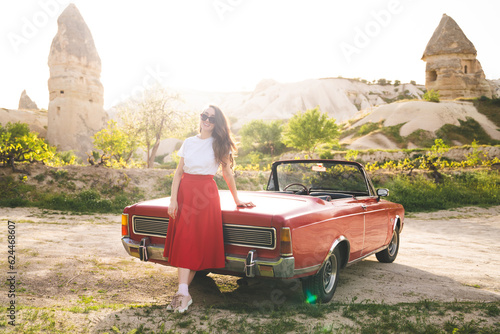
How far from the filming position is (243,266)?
332 centimetres

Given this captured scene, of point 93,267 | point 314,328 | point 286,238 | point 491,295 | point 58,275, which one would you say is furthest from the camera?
point 93,267

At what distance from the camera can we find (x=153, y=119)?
71.2ft

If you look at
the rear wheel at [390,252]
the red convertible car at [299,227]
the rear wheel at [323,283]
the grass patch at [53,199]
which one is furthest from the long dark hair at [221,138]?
the grass patch at [53,199]

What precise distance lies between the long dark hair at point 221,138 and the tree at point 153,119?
1829cm

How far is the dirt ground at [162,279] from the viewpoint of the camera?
3.86 m

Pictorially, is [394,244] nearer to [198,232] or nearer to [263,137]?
[198,232]

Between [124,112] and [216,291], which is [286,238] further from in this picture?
[124,112]

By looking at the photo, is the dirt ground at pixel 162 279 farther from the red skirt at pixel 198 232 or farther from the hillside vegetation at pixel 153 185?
the hillside vegetation at pixel 153 185

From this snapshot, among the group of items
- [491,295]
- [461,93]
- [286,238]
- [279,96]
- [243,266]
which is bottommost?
[491,295]

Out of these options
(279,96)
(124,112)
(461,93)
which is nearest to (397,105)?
(461,93)

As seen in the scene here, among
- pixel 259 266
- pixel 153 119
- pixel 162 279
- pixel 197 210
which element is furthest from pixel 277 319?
pixel 153 119

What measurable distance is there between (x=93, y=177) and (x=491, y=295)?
11.1 meters

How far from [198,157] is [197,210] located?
1.68 ft

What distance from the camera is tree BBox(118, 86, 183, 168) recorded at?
71.2 ft
